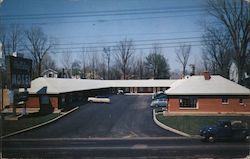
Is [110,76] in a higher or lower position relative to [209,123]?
higher

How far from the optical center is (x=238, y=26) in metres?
9.91

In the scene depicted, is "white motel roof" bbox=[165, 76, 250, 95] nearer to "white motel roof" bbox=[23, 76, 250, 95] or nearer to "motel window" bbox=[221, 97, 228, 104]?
"white motel roof" bbox=[23, 76, 250, 95]

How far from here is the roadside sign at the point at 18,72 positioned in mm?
10109

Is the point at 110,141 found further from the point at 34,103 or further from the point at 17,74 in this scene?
the point at 17,74

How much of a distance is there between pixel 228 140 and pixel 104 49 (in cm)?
388

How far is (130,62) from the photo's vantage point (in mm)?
10594

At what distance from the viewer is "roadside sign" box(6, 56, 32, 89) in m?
10.1

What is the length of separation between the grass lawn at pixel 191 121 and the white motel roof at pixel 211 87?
614 mm

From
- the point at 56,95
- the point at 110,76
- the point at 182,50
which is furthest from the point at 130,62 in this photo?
the point at 56,95

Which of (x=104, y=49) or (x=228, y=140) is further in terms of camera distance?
(x=104, y=49)

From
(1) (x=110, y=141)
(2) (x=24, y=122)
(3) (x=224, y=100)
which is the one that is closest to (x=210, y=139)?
(3) (x=224, y=100)

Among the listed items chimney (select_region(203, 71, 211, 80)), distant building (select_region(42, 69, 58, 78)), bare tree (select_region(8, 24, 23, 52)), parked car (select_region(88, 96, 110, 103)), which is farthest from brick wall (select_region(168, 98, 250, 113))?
bare tree (select_region(8, 24, 23, 52))

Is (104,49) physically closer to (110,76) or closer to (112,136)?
(110,76)

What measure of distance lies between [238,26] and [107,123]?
4.10 meters
